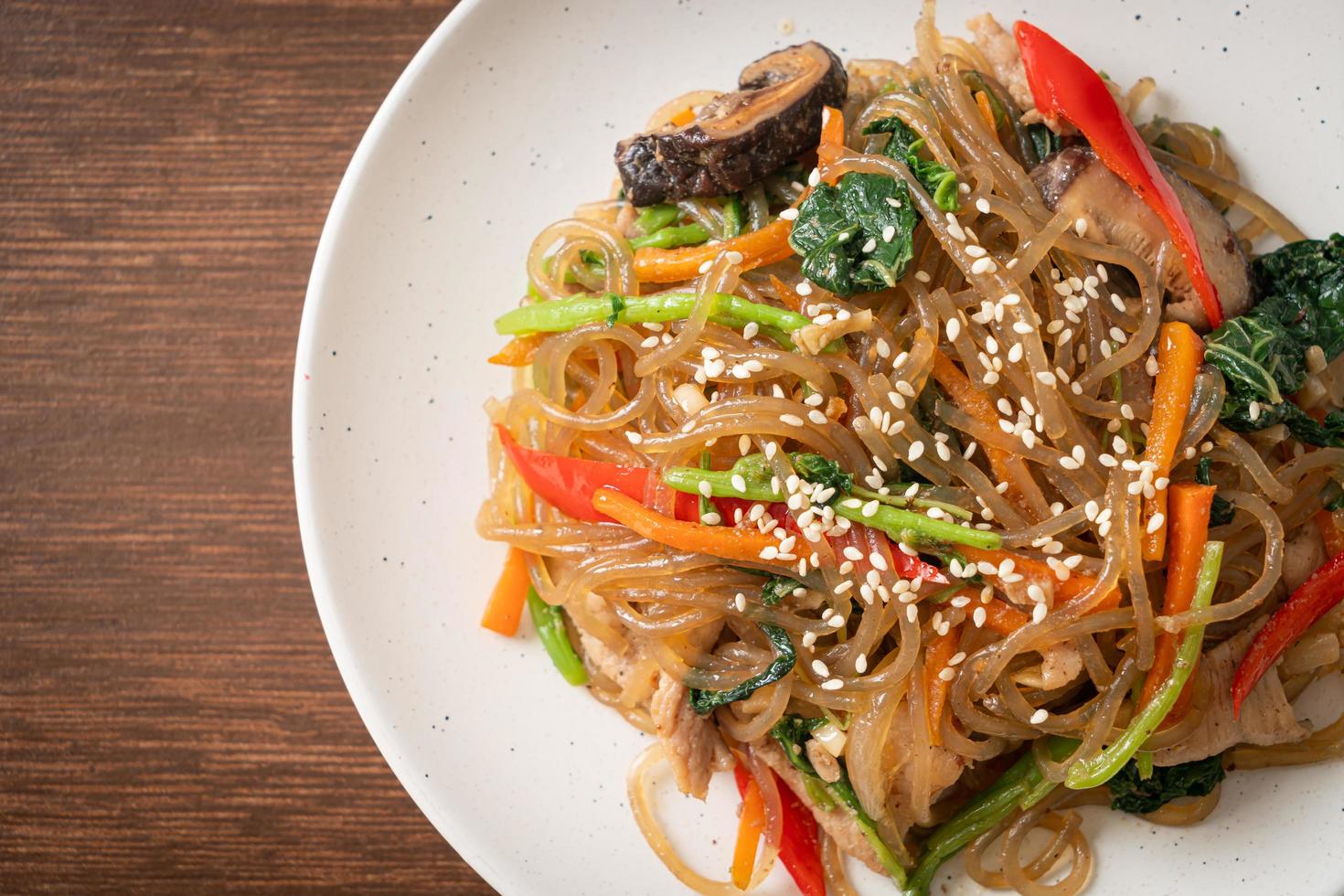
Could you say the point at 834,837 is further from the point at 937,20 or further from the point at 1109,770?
the point at 937,20

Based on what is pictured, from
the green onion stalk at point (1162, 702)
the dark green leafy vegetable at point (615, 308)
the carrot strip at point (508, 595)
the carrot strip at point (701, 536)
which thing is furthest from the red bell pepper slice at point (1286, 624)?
the carrot strip at point (508, 595)

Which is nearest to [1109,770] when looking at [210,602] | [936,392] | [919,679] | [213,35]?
[919,679]

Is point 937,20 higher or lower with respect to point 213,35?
higher

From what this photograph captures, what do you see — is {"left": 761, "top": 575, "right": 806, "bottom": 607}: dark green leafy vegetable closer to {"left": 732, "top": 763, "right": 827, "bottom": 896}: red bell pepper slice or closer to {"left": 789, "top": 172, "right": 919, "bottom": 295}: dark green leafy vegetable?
{"left": 732, "top": 763, "right": 827, "bottom": 896}: red bell pepper slice

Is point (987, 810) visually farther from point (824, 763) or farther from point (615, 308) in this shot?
point (615, 308)

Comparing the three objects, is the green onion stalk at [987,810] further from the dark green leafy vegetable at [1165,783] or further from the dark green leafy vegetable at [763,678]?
the dark green leafy vegetable at [763,678]

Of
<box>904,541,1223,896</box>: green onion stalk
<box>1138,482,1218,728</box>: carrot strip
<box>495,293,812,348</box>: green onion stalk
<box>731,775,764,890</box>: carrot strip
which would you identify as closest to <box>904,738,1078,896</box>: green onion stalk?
<box>904,541,1223,896</box>: green onion stalk
